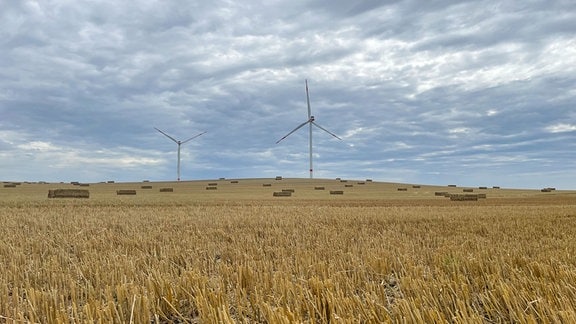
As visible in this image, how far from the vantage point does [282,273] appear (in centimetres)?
662

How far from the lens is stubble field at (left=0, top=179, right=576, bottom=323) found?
4609mm

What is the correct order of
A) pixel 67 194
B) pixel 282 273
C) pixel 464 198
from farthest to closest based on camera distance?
pixel 464 198
pixel 67 194
pixel 282 273

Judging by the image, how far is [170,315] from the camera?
5262mm

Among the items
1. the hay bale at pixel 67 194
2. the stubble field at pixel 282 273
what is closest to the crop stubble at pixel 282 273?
the stubble field at pixel 282 273

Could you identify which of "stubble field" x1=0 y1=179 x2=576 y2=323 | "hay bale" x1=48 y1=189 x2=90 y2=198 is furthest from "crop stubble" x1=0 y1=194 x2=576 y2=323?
"hay bale" x1=48 y1=189 x2=90 y2=198

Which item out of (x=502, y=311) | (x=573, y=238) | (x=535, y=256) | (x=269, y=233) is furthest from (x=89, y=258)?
(x=573, y=238)

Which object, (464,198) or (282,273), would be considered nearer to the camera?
(282,273)

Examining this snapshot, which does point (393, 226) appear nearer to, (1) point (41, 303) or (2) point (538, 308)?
(2) point (538, 308)

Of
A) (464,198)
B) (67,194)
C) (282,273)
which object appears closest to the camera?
(282,273)

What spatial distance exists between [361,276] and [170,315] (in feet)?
9.47

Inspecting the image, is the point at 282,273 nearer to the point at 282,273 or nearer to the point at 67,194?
the point at 282,273

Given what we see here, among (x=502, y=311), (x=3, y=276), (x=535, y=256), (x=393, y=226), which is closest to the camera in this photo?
(x=502, y=311)

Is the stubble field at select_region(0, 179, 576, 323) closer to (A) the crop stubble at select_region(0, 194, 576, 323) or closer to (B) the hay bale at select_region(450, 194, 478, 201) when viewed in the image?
(A) the crop stubble at select_region(0, 194, 576, 323)

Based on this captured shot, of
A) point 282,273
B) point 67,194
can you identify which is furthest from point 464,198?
point 282,273
